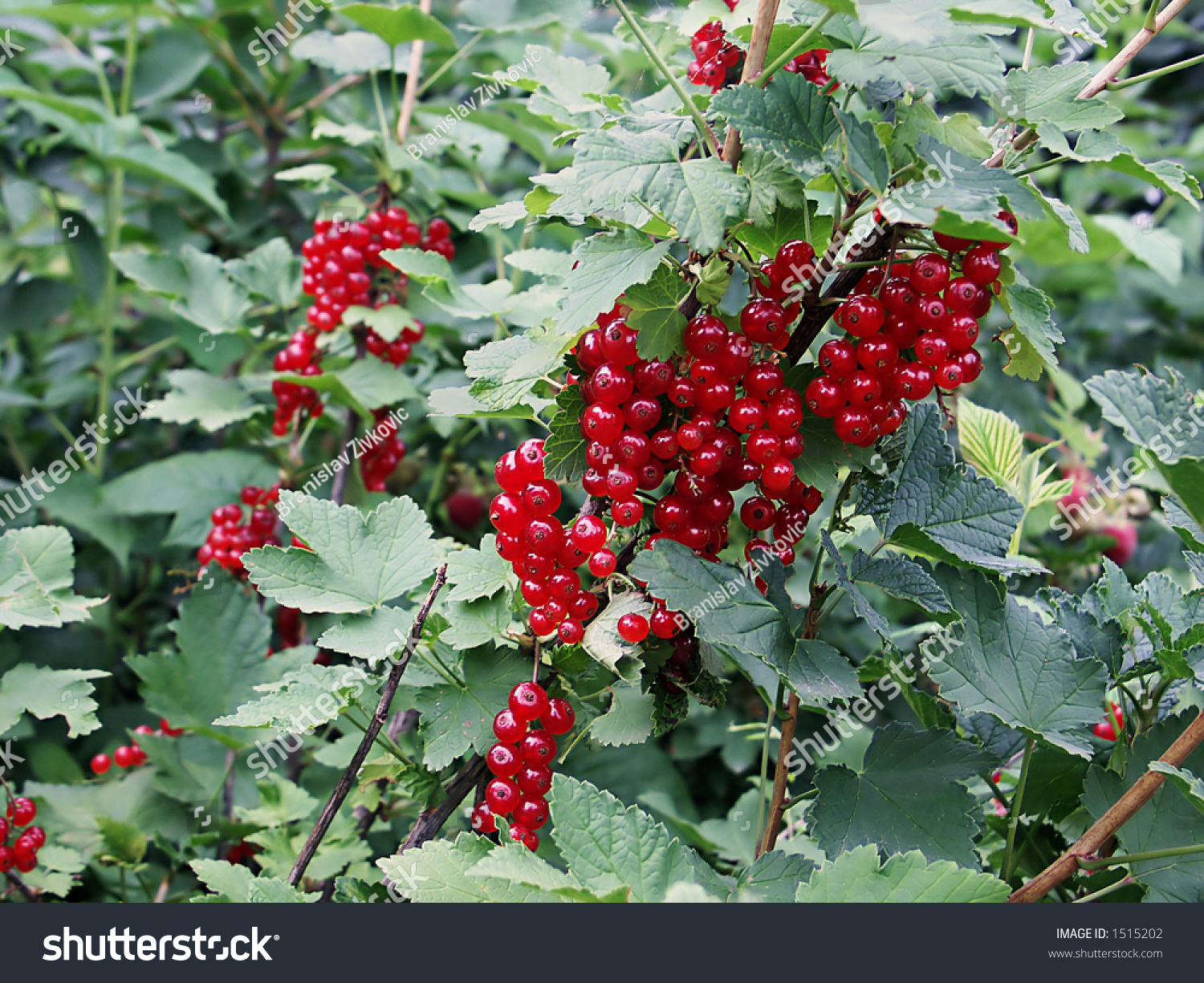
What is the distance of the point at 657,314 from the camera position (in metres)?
0.57

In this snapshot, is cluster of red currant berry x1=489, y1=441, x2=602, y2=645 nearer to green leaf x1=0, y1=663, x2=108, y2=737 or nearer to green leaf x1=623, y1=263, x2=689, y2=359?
green leaf x1=623, y1=263, x2=689, y2=359

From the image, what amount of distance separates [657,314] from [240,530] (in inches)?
30.2

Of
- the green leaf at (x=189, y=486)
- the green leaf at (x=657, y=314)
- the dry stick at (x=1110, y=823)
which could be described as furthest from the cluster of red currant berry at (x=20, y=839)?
the dry stick at (x=1110, y=823)

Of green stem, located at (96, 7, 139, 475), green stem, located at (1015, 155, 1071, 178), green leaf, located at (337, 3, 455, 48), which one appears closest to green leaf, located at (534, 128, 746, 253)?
green stem, located at (1015, 155, 1071, 178)

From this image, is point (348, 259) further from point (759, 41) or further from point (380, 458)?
point (759, 41)

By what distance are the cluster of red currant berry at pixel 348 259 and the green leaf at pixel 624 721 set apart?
27.0 inches

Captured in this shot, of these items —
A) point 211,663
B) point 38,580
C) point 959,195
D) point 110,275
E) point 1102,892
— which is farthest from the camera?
point 110,275

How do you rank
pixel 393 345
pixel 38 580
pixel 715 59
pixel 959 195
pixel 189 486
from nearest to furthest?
1. pixel 959 195
2. pixel 715 59
3. pixel 38 580
4. pixel 393 345
5. pixel 189 486

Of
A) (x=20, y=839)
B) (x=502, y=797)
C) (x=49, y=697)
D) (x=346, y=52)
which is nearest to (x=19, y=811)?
(x=20, y=839)

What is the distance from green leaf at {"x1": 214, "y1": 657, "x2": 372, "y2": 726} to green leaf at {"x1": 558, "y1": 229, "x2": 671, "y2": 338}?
307 mm

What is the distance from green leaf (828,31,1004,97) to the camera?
504 millimetres

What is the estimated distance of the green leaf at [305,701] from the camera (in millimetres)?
609

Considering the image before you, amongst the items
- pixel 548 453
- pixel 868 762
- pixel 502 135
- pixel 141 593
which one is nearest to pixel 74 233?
pixel 141 593
